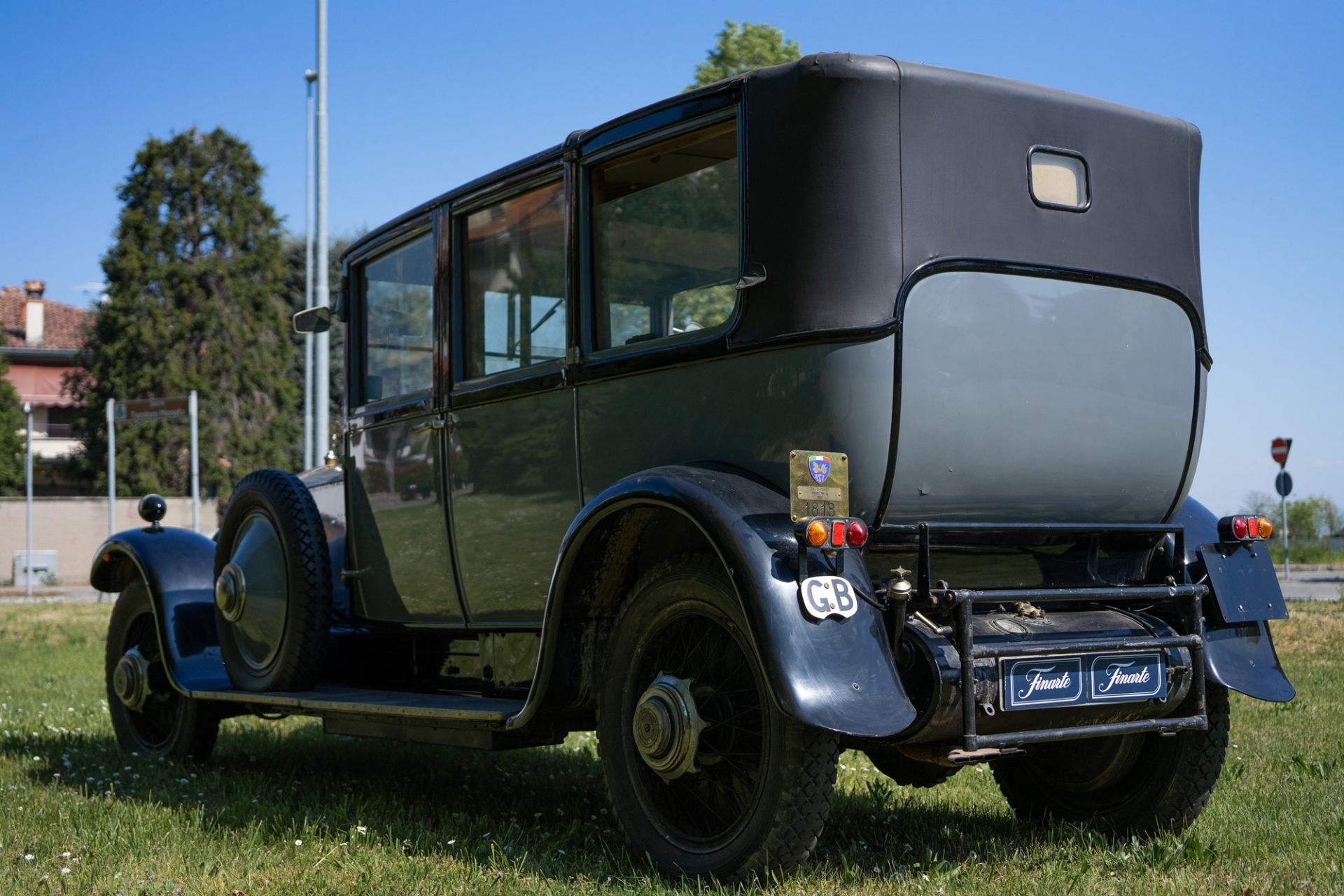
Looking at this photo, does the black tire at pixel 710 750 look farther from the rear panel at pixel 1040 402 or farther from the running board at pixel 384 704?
the rear panel at pixel 1040 402

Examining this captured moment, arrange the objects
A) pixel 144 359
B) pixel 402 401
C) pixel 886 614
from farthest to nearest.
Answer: pixel 144 359 < pixel 402 401 < pixel 886 614

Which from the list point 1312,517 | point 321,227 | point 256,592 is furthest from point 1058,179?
point 1312,517

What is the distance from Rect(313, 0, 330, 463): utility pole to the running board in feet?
28.8

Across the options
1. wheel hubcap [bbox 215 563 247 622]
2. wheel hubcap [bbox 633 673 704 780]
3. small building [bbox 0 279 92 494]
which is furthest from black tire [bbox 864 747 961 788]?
small building [bbox 0 279 92 494]

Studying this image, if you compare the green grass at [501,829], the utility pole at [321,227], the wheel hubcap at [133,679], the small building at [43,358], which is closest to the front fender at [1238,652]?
the green grass at [501,829]

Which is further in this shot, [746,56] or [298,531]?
[746,56]

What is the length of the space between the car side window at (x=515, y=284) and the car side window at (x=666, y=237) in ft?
0.73

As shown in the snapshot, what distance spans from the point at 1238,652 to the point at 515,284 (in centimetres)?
280

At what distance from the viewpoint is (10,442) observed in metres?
47.7

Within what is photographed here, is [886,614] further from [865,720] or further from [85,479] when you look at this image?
[85,479]

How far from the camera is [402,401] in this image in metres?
5.54

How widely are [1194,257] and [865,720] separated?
6.92 feet

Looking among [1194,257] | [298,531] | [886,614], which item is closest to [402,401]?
[298,531]

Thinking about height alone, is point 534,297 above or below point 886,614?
above
